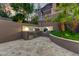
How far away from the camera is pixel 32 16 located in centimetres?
330

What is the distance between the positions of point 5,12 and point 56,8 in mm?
1083

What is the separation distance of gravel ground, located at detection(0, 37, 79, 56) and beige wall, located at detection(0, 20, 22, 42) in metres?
0.11

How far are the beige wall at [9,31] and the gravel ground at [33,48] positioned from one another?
11 centimetres

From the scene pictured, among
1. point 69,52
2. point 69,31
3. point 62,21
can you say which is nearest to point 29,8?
point 62,21

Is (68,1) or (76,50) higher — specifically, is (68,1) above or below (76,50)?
above

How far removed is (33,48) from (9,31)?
629mm

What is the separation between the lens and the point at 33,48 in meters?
3.30

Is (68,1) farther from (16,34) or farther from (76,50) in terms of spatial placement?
(16,34)

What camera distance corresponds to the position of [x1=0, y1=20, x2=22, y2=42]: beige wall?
10.7 ft

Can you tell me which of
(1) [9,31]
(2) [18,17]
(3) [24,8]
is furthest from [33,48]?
(3) [24,8]

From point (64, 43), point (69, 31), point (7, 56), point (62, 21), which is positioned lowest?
point (7, 56)

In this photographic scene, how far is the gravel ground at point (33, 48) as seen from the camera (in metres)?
3.25

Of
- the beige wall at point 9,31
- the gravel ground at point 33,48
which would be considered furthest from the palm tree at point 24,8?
the gravel ground at point 33,48

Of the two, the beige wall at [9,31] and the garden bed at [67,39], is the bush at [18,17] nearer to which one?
the beige wall at [9,31]
